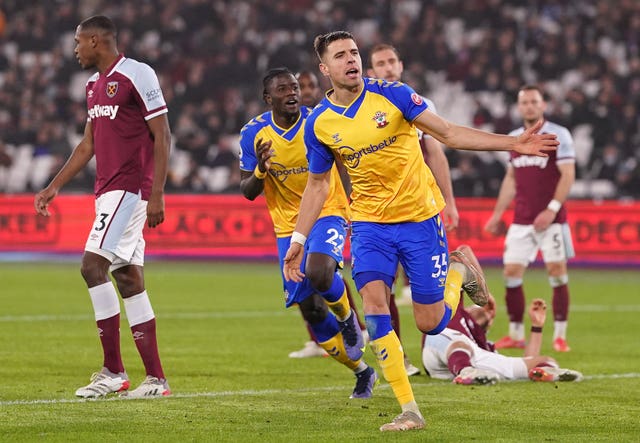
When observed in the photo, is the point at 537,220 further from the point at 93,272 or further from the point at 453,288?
the point at 93,272

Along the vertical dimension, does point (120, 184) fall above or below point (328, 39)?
below

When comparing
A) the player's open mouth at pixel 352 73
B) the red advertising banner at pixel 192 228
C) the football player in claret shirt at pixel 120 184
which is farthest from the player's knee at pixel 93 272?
the red advertising banner at pixel 192 228

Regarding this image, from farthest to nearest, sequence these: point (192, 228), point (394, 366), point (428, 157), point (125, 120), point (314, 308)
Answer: point (192, 228)
point (428, 157)
point (314, 308)
point (125, 120)
point (394, 366)

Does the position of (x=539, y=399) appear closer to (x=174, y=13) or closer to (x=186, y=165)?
(x=186, y=165)

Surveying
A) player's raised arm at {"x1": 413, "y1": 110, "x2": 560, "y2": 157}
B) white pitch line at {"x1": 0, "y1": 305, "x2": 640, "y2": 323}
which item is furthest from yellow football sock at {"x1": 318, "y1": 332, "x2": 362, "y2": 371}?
white pitch line at {"x1": 0, "y1": 305, "x2": 640, "y2": 323}

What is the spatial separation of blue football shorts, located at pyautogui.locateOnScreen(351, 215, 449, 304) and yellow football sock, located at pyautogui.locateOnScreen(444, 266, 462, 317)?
274mm

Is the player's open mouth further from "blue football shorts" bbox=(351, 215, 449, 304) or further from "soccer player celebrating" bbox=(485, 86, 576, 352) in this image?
"soccer player celebrating" bbox=(485, 86, 576, 352)

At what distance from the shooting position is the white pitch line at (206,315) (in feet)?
47.9

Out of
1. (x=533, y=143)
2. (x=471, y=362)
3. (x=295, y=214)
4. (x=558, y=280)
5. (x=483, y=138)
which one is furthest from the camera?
(x=558, y=280)

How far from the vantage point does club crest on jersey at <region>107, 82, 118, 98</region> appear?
887cm

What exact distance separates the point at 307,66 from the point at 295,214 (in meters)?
19.7

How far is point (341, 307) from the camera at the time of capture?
925cm

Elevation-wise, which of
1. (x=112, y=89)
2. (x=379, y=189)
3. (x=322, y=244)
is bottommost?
(x=322, y=244)

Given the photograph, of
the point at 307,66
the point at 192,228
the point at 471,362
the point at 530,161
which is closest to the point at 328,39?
the point at 471,362
